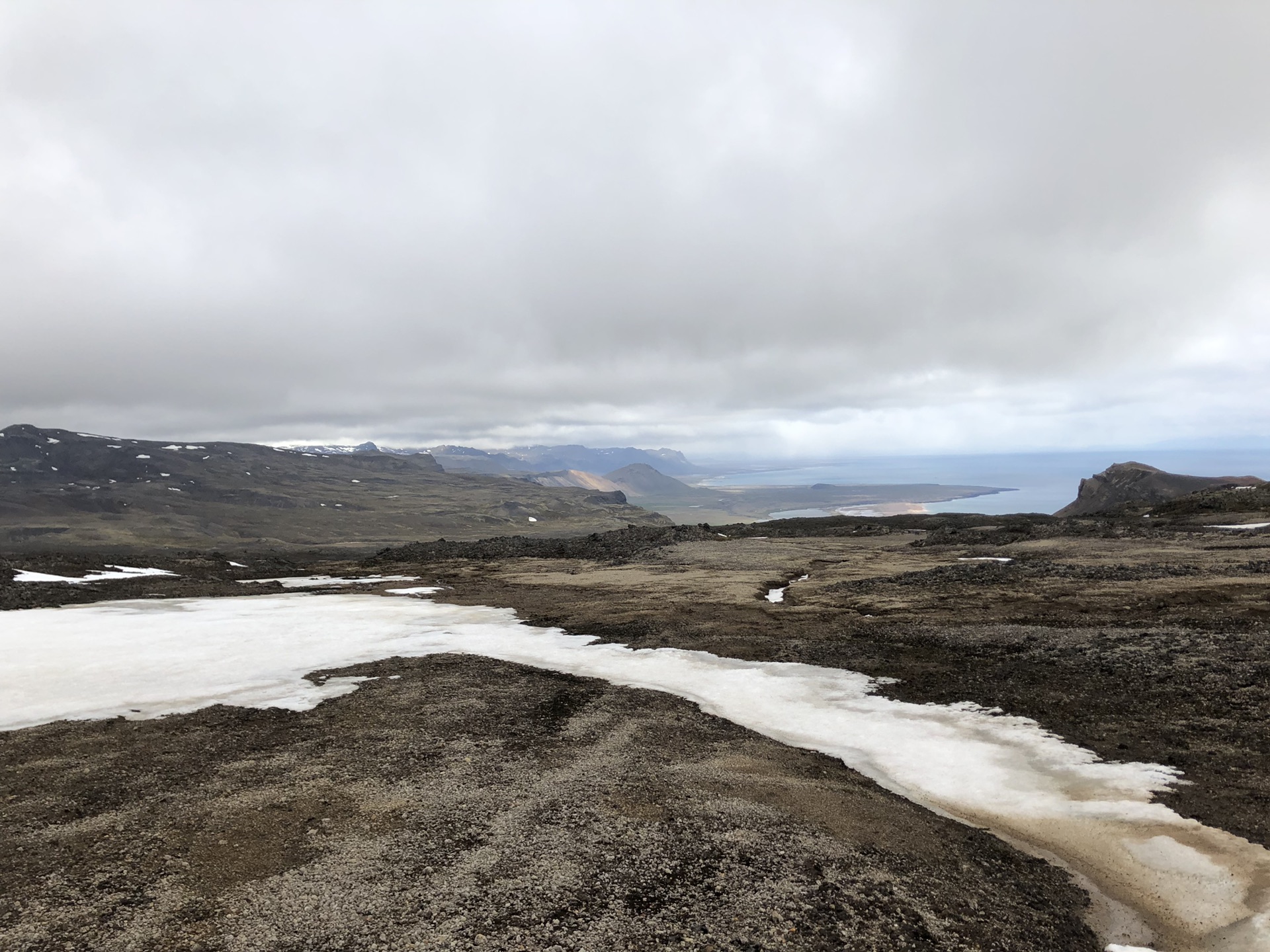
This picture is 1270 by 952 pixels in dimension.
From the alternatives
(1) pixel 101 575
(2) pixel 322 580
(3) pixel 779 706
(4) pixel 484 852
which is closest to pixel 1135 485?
(3) pixel 779 706

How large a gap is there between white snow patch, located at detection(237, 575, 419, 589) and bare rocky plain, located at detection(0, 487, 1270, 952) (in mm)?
35145

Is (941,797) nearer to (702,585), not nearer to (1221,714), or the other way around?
(1221,714)

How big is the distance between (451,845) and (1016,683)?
18.4m

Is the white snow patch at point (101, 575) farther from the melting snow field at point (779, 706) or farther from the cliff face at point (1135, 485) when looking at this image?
the cliff face at point (1135, 485)

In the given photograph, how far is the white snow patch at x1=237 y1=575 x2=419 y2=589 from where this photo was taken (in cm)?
5467

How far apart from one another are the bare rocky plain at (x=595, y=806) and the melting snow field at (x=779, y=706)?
0.98m

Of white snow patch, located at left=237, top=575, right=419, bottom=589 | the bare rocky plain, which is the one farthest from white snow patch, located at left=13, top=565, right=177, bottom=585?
the bare rocky plain

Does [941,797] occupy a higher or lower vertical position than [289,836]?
lower

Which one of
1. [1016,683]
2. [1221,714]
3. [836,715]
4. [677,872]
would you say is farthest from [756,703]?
[1221,714]

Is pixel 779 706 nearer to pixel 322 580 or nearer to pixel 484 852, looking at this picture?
pixel 484 852

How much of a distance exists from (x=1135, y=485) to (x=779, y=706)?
16816cm

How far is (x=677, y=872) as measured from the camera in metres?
9.23

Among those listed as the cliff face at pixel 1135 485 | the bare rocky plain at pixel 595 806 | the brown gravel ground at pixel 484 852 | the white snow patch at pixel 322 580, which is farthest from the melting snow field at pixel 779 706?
the cliff face at pixel 1135 485

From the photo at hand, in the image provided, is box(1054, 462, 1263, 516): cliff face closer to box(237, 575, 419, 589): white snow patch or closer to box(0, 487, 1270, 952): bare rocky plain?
box(0, 487, 1270, 952): bare rocky plain
